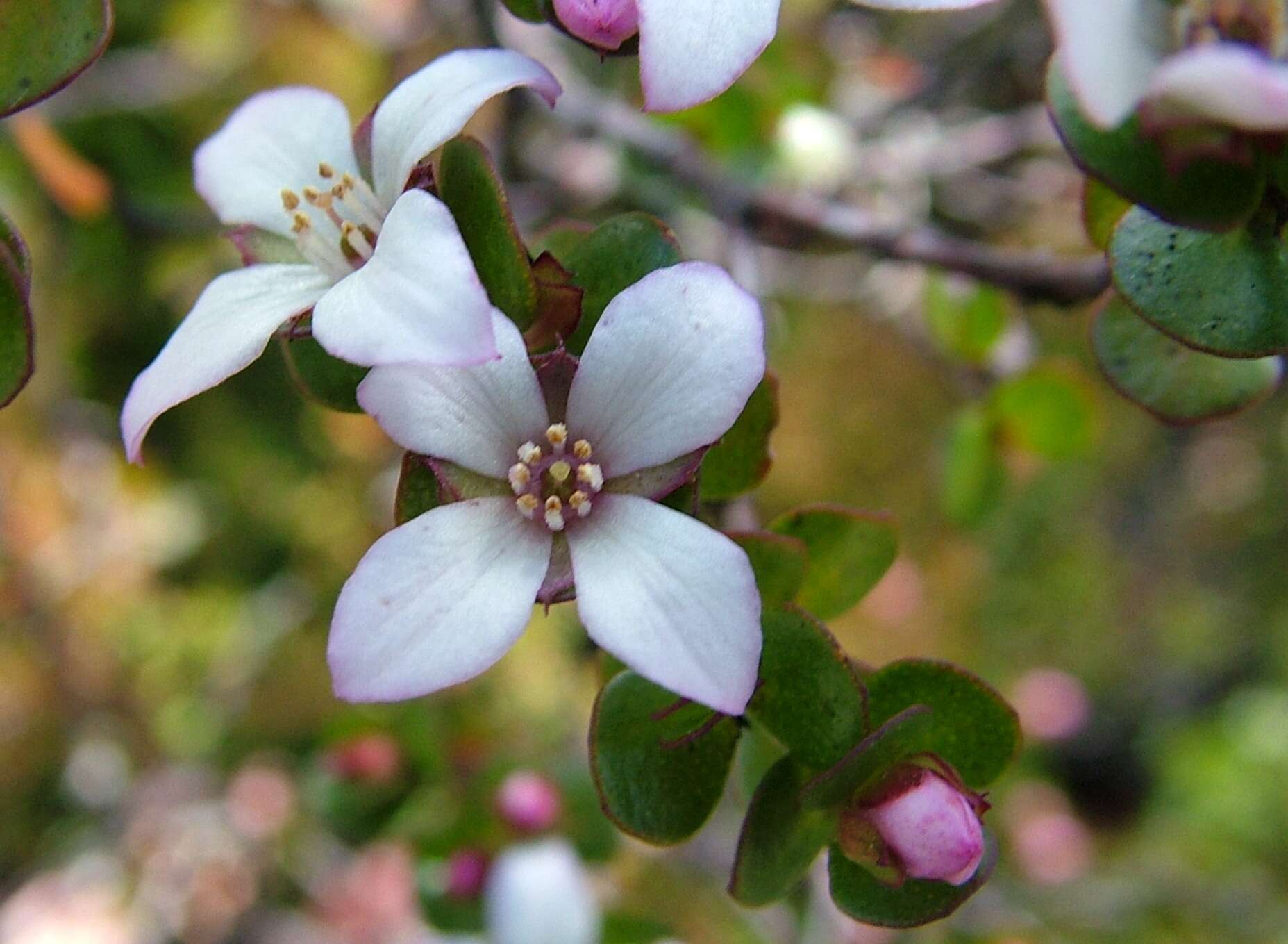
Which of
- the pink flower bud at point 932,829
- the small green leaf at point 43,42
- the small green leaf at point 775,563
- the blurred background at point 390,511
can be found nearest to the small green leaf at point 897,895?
the pink flower bud at point 932,829

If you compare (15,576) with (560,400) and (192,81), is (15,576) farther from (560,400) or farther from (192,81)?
(560,400)

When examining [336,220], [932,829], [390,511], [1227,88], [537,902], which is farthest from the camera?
[390,511]

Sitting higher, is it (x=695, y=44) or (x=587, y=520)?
(x=695, y=44)

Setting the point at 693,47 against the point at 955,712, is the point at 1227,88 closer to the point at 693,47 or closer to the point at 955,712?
the point at 693,47

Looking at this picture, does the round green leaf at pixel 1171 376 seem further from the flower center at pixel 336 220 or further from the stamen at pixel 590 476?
the flower center at pixel 336 220

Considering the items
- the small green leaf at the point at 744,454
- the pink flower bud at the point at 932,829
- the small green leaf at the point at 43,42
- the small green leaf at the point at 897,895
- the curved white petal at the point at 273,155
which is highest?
the small green leaf at the point at 43,42

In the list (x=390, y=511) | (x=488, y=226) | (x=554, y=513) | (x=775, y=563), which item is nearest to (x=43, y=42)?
(x=488, y=226)
